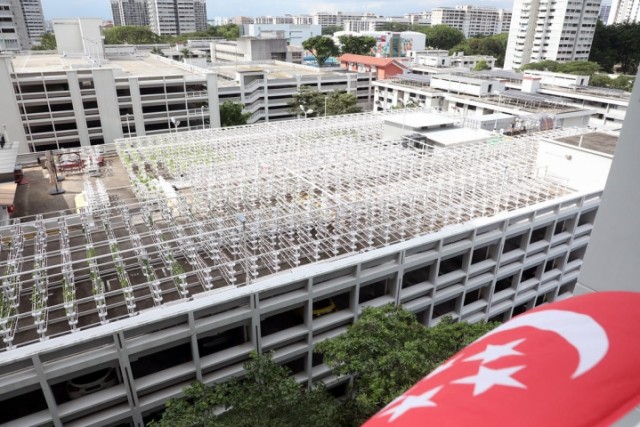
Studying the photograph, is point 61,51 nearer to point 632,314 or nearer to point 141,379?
point 141,379

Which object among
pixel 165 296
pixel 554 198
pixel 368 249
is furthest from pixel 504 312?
pixel 165 296

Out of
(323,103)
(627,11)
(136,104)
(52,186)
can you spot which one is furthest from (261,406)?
(627,11)

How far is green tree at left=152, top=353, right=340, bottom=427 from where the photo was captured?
1424 centimetres

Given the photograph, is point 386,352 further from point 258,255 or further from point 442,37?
point 442,37

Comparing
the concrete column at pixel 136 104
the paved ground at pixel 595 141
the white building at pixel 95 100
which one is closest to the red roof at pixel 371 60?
the white building at pixel 95 100

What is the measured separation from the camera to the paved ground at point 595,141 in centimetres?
3231

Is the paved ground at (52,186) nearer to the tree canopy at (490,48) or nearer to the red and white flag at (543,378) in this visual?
the red and white flag at (543,378)

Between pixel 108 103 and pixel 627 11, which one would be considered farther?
pixel 627 11

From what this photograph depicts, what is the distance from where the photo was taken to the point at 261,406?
1466 cm

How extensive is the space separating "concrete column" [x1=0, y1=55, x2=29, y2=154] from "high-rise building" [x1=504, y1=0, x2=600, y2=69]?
5254 inches

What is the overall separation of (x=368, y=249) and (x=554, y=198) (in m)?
14.6

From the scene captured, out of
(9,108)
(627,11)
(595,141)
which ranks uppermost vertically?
(627,11)

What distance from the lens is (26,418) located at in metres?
17.1

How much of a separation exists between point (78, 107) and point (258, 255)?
46.9m
